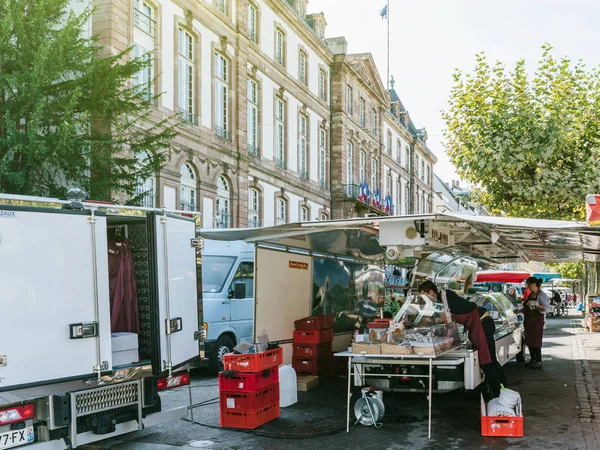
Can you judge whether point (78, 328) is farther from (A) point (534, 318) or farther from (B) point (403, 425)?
(A) point (534, 318)

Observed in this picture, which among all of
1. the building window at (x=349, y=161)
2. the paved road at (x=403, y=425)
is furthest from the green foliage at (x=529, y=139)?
the building window at (x=349, y=161)

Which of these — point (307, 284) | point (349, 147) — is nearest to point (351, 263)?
point (307, 284)

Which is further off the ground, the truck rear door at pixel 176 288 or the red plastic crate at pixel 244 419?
the truck rear door at pixel 176 288

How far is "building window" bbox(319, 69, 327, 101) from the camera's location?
3919 centimetres

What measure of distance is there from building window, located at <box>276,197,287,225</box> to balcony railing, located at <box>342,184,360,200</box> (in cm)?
750

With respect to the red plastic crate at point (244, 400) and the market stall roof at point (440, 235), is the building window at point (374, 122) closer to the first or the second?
the market stall roof at point (440, 235)

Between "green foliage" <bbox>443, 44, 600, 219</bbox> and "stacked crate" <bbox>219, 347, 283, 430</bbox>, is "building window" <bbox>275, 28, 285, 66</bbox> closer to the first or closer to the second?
"green foliage" <bbox>443, 44, 600, 219</bbox>

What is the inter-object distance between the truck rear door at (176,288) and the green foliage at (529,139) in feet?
41.0

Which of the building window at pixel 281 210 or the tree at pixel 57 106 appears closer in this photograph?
the tree at pixel 57 106

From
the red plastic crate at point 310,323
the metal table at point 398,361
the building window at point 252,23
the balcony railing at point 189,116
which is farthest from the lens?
the building window at point 252,23

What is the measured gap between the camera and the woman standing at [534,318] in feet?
48.0

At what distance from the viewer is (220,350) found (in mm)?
14531

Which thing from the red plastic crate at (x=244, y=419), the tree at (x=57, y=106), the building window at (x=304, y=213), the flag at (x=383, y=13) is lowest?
the red plastic crate at (x=244, y=419)

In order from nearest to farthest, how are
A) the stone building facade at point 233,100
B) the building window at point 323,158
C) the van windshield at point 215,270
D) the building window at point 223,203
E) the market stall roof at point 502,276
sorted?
the van windshield at point 215,270, the stone building facade at point 233,100, the building window at point 223,203, the market stall roof at point 502,276, the building window at point 323,158
